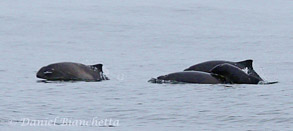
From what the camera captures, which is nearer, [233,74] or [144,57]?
[233,74]

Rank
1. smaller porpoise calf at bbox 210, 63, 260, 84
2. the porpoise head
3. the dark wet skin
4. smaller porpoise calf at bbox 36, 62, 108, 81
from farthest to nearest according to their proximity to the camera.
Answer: the porpoise head → smaller porpoise calf at bbox 36, 62, 108, 81 → the dark wet skin → smaller porpoise calf at bbox 210, 63, 260, 84

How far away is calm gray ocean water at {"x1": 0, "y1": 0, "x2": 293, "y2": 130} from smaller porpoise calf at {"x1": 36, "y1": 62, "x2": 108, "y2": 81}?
416mm

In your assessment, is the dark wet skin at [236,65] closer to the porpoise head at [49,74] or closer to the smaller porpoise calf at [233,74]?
the smaller porpoise calf at [233,74]

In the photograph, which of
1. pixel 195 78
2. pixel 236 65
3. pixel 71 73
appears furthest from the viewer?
pixel 71 73

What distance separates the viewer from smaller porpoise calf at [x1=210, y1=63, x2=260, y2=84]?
2017 centimetres

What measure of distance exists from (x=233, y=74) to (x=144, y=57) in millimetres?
8610

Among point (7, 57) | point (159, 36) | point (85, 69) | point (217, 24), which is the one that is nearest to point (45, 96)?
point (85, 69)

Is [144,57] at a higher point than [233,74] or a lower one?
higher

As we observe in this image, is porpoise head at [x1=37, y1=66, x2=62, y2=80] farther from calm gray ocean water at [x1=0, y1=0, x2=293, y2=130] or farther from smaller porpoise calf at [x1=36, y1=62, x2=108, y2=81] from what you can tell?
calm gray ocean water at [x1=0, y1=0, x2=293, y2=130]

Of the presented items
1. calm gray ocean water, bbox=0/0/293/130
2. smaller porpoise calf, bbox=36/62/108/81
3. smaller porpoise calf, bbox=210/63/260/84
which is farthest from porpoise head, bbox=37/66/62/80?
smaller porpoise calf, bbox=210/63/260/84

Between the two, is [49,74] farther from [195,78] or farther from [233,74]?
Answer: [233,74]

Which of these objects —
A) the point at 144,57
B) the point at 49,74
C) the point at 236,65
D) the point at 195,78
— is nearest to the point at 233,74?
the point at 195,78

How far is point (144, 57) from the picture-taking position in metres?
28.6

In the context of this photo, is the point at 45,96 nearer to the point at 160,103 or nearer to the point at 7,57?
the point at 160,103
